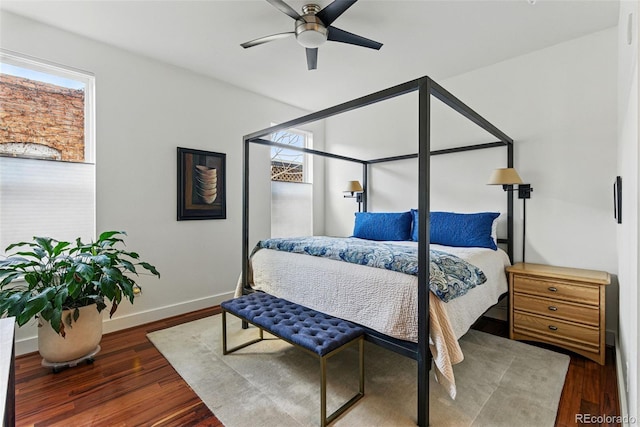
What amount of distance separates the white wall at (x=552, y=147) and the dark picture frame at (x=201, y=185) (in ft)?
8.43

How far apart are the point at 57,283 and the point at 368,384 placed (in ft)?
7.94

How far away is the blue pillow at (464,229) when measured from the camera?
2857mm

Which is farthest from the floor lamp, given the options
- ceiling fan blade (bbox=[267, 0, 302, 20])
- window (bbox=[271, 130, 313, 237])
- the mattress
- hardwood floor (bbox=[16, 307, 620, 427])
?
window (bbox=[271, 130, 313, 237])

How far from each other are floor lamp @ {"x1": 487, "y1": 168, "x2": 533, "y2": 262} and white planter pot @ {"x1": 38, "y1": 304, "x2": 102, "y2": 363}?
3.57 meters

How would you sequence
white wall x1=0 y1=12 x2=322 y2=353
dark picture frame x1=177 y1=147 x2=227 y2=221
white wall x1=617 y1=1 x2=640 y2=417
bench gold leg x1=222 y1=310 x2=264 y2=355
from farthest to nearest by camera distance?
dark picture frame x1=177 y1=147 x2=227 y2=221 → white wall x1=0 y1=12 x2=322 y2=353 → bench gold leg x1=222 y1=310 x2=264 y2=355 → white wall x1=617 y1=1 x2=640 y2=417

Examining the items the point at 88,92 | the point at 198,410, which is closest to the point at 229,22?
the point at 88,92

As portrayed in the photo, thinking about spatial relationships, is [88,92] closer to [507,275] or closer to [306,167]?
[306,167]

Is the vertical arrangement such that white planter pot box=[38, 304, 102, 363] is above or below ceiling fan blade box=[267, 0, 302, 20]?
below

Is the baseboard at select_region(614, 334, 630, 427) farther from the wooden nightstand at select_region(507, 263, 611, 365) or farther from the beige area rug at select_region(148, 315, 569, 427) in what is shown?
the beige area rug at select_region(148, 315, 569, 427)

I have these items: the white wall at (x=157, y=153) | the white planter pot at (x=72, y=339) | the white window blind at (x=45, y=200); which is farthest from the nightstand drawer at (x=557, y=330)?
the white window blind at (x=45, y=200)

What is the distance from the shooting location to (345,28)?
257 centimetres

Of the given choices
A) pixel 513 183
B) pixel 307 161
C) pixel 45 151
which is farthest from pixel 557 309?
pixel 45 151

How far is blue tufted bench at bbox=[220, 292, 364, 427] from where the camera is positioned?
1.63 m

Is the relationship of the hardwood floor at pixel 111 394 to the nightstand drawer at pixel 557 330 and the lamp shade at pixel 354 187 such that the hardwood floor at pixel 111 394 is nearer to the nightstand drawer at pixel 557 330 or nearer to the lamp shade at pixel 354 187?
the nightstand drawer at pixel 557 330
